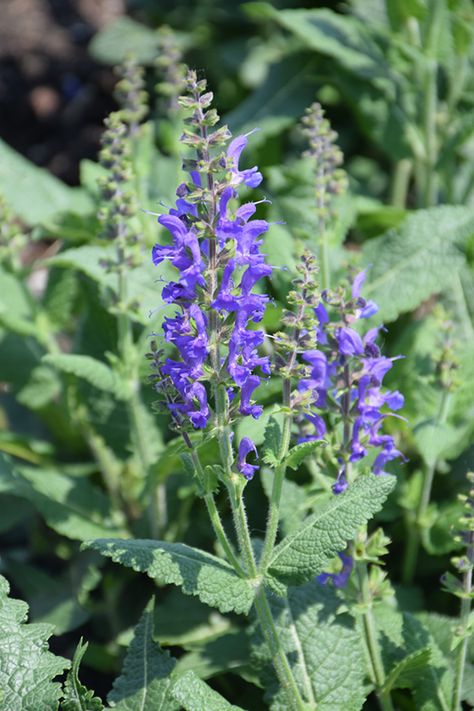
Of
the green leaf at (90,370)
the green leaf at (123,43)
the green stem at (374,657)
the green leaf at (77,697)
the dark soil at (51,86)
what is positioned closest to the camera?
the green leaf at (77,697)

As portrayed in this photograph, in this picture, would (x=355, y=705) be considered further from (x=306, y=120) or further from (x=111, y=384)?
(x=306, y=120)

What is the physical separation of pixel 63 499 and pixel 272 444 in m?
1.77

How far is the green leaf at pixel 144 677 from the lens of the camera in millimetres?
3107

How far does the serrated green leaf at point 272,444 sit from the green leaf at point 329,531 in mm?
239

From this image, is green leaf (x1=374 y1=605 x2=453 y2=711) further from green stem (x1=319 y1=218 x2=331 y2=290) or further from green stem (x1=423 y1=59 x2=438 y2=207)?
green stem (x1=423 y1=59 x2=438 y2=207)

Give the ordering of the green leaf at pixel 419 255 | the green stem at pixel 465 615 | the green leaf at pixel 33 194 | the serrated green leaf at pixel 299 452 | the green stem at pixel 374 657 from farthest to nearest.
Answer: the green leaf at pixel 33 194 → the green leaf at pixel 419 255 → the green stem at pixel 374 657 → the green stem at pixel 465 615 → the serrated green leaf at pixel 299 452

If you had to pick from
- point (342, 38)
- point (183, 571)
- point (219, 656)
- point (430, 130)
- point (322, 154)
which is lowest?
point (219, 656)

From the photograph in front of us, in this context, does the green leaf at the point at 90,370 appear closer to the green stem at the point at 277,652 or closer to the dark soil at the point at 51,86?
the green stem at the point at 277,652

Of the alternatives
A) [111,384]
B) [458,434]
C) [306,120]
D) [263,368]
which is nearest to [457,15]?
[306,120]

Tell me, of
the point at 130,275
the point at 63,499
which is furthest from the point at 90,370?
the point at 63,499

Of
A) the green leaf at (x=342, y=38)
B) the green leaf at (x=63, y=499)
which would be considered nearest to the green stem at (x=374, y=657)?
the green leaf at (x=63, y=499)

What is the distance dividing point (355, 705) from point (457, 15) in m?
3.89

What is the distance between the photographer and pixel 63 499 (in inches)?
169

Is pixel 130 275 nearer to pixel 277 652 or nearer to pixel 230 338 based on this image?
pixel 230 338
